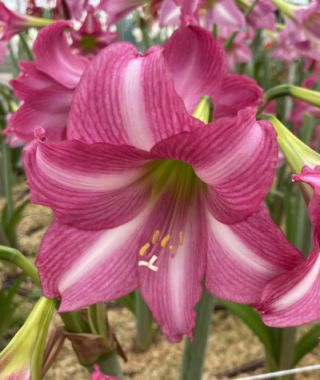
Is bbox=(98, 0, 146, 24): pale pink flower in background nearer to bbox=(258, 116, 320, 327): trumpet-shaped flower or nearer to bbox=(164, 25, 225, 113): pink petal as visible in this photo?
bbox=(164, 25, 225, 113): pink petal

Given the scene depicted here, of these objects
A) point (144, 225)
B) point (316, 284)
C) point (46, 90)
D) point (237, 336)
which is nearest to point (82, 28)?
point (46, 90)

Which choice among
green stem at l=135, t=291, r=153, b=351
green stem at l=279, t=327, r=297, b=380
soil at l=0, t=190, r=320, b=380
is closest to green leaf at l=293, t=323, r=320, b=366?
green stem at l=279, t=327, r=297, b=380

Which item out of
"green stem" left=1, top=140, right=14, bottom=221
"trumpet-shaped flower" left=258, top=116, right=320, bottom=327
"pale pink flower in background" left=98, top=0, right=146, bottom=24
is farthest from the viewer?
"green stem" left=1, top=140, right=14, bottom=221

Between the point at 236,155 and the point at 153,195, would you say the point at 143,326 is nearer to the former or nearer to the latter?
the point at 153,195

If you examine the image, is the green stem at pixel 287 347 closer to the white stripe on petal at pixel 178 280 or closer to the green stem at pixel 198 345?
the green stem at pixel 198 345

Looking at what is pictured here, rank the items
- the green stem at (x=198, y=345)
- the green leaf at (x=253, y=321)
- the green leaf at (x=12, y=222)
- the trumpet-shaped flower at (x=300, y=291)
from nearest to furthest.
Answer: the trumpet-shaped flower at (x=300, y=291), the green stem at (x=198, y=345), the green leaf at (x=253, y=321), the green leaf at (x=12, y=222)

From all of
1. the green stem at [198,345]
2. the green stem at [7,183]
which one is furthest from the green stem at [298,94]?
the green stem at [7,183]
